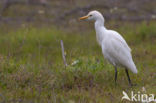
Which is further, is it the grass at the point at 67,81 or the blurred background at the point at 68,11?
the blurred background at the point at 68,11

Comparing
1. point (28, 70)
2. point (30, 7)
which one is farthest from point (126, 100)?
point (30, 7)

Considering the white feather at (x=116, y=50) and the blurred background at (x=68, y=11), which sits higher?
the white feather at (x=116, y=50)

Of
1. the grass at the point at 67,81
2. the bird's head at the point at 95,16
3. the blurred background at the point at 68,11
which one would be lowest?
the blurred background at the point at 68,11

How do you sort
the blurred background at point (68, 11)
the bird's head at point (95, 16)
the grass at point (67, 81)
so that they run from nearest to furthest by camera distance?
the grass at point (67, 81) → the bird's head at point (95, 16) → the blurred background at point (68, 11)

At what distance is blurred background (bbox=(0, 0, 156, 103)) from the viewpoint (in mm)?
5359

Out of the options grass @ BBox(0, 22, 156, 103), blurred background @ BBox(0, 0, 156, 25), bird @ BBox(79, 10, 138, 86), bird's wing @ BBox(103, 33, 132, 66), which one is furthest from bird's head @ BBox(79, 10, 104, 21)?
blurred background @ BBox(0, 0, 156, 25)

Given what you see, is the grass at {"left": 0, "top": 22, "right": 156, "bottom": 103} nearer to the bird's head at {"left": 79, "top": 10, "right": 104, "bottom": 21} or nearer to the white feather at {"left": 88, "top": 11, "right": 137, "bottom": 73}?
the white feather at {"left": 88, "top": 11, "right": 137, "bottom": 73}

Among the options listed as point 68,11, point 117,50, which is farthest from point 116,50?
point 68,11

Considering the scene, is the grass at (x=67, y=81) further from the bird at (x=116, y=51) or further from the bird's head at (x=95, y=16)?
the bird's head at (x=95, y=16)

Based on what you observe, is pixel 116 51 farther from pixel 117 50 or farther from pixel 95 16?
pixel 95 16

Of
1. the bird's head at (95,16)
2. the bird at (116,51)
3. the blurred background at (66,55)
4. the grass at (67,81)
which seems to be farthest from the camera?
the bird's head at (95,16)

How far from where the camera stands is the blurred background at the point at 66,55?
5.36 meters

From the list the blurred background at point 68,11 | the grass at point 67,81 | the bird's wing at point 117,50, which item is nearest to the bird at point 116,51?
the bird's wing at point 117,50

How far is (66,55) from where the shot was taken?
297 inches
